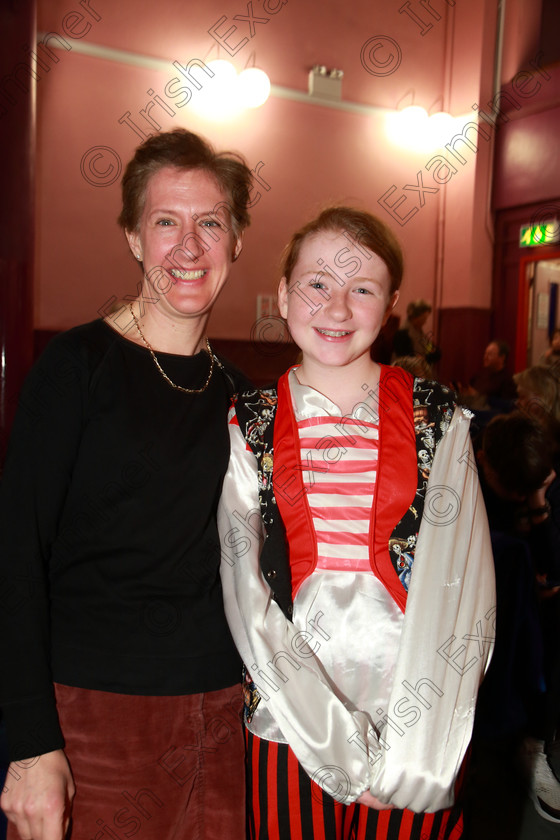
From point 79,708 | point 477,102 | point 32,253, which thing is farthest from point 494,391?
point 79,708

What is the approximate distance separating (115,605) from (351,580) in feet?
1.23

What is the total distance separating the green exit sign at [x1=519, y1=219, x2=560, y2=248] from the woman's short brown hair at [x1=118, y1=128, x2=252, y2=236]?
534 cm

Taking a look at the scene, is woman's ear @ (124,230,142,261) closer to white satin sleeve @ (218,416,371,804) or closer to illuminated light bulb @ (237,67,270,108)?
white satin sleeve @ (218,416,371,804)

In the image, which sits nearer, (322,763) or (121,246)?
(322,763)

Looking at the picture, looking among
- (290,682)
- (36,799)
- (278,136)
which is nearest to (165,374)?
(290,682)

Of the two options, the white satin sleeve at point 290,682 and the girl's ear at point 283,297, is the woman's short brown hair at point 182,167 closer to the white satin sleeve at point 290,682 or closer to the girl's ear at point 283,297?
the girl's ear at point 283,297

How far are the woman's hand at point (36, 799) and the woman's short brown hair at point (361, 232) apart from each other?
916 millimetres

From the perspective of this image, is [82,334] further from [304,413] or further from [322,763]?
[322,763]

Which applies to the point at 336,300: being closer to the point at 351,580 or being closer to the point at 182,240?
the point at 182,240

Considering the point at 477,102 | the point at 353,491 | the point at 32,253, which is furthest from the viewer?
the point at 477,102

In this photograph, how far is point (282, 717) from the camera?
41.8 inches

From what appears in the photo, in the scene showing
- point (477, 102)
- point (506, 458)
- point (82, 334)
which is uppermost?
point (477, 102)

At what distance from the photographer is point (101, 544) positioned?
105 cm

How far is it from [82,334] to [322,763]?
76 centimetres
